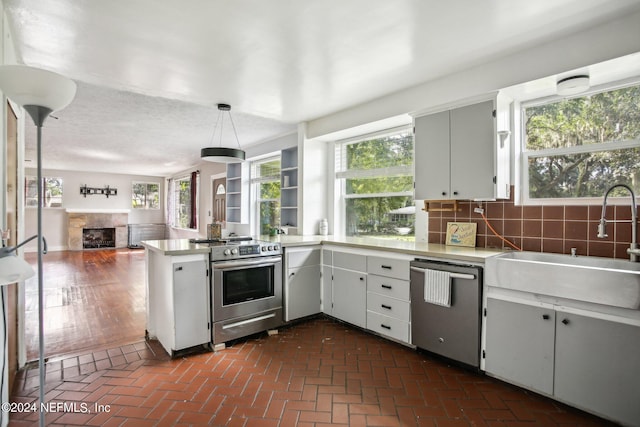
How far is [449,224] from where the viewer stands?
3.29m

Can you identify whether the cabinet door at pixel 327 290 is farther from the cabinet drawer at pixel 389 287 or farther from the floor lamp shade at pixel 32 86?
the floor lamp shade at pixel 32 86

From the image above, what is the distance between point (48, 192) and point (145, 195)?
2.62 m

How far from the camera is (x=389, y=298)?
304 centimetres

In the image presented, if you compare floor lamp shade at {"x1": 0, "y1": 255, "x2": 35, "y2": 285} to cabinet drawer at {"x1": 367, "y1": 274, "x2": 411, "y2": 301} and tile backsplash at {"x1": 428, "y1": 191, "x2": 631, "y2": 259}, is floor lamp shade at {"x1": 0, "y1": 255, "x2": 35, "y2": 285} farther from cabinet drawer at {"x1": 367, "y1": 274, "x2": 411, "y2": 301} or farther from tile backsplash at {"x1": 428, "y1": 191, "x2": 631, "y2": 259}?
tile backsplash at {"x1": 428, "y1": 191, "x2": 631, "y2": 259}

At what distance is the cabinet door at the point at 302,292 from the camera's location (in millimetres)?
3502

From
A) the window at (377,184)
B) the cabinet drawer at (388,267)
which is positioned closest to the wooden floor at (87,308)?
the cabinet drawer at (388,267)

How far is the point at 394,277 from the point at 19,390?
9.61 ft

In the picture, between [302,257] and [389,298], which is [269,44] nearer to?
[302,257]

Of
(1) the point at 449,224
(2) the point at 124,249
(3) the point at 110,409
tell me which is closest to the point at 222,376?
(3) the point at 110,409

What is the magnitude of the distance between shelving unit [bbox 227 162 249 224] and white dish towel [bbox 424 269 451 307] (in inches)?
189

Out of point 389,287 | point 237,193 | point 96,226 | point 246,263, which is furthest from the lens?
point 96,226

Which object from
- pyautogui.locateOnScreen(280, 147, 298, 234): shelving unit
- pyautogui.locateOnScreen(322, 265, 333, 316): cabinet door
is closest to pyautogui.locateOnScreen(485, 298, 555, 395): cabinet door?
pyautogui.locateOnScreen(322, 265, 333, 316): cabinet door

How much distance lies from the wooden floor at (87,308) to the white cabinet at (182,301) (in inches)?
23.5

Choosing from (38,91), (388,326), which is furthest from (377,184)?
(38,91)
